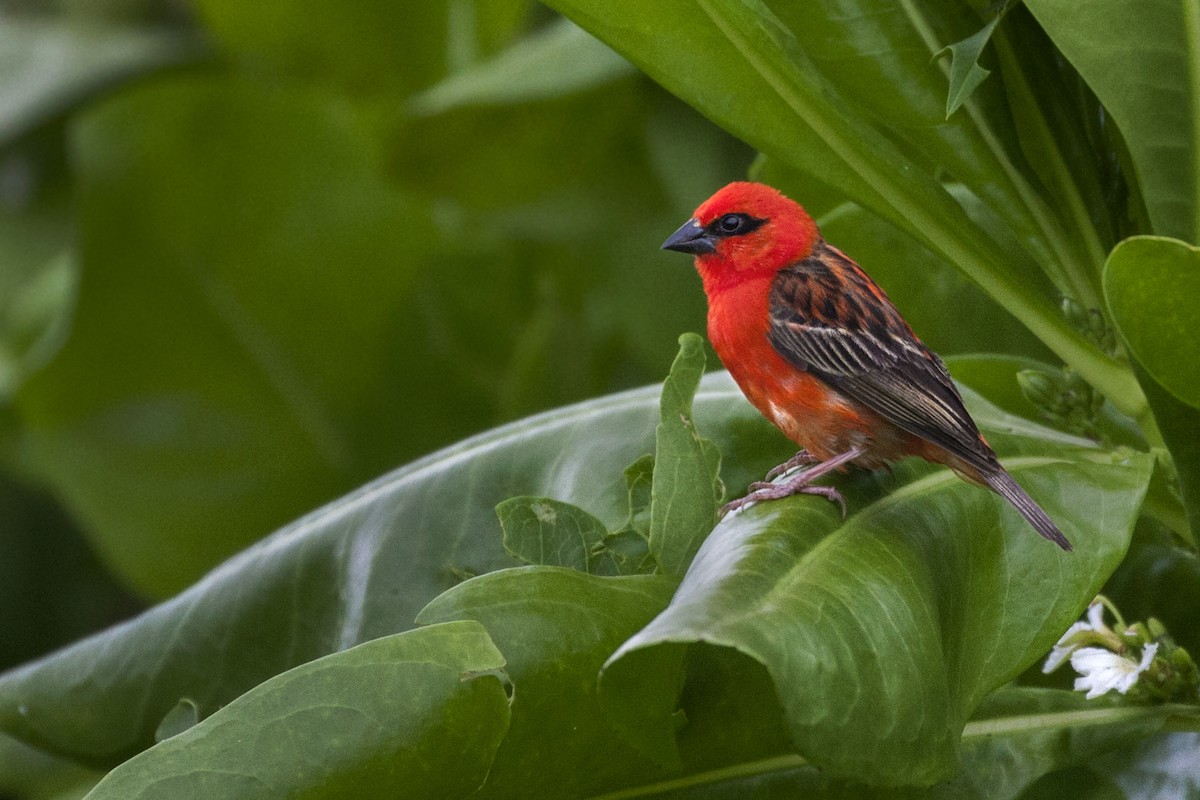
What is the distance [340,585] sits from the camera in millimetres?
1949

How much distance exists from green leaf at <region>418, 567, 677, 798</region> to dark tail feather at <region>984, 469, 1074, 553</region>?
1.35 feet

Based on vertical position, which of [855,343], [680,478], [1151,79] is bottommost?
[855,343]

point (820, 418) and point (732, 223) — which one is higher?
point (732, 223)

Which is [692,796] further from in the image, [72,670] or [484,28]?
[484,28]

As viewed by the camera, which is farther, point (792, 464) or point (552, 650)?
point (792, 464)

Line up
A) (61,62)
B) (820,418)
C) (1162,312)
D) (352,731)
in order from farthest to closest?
1. (61,62)
2. (820,418)
3. (1162,312)
4. (352,731)

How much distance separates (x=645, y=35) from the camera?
1611 millimetres

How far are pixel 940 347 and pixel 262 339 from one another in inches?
87.5

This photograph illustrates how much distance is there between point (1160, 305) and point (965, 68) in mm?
394

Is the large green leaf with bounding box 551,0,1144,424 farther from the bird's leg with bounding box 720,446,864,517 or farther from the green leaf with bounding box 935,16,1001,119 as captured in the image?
the bird's leg with bounding box 720,446,864,517

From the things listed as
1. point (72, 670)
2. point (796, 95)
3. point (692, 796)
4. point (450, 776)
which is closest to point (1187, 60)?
point (796, 95)

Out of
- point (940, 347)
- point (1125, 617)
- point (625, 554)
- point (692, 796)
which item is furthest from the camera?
point (940, 347)

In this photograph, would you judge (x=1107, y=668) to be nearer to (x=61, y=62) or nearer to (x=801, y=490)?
(x=801, y=490)

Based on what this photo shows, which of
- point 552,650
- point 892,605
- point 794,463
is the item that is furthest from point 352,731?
point 794,463
